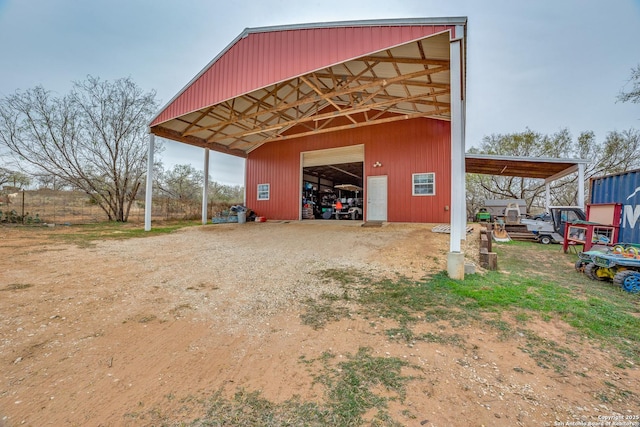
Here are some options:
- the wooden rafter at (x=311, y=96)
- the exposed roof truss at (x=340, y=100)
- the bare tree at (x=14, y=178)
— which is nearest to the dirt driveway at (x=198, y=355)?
the wooden rafter at (x=311, y=96)

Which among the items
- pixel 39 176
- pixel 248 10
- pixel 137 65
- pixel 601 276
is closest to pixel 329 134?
pixel 248 10

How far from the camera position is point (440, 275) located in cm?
398

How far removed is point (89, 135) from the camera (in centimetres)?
1272

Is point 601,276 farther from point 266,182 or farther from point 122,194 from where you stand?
point 122,194

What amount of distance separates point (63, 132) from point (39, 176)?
2369 millimetres

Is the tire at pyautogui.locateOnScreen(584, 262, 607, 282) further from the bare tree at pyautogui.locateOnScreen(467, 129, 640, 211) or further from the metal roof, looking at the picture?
the bare tree at pyautogui.locateOnScreen(467, 129, 640, 211)

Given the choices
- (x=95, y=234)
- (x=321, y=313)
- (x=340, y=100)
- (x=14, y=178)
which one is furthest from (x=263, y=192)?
(x=321, y=313)

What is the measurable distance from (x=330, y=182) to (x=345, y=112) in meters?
10.3

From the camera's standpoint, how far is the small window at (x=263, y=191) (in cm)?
1336

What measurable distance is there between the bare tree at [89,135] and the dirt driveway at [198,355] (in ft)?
38.7

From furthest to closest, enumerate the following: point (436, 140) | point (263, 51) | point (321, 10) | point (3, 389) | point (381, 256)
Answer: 1. point (321, 10)
2. point (436, 140)
3. point (263, 51)
4. point (381, 256)
5. point (3, 389)

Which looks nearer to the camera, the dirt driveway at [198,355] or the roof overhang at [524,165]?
the dirt driveway at [198,355]

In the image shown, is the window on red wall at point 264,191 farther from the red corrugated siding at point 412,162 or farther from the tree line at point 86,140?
the tree line at point 86,140

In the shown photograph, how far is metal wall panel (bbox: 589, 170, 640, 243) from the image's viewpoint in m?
5.65
